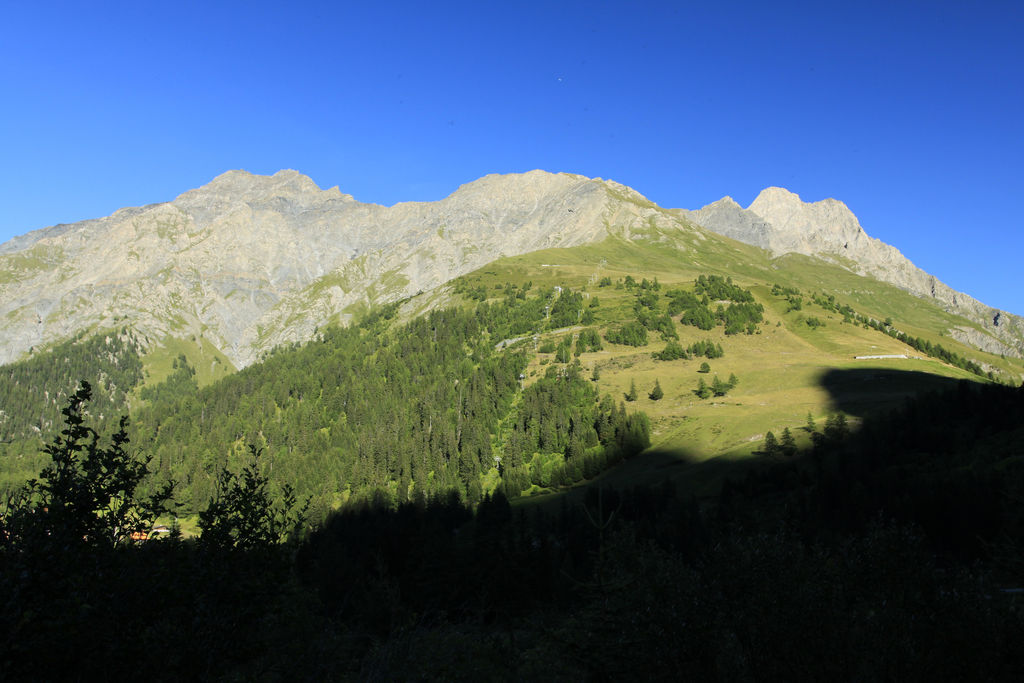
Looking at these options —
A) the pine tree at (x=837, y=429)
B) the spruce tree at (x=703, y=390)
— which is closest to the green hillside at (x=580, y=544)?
the spruce tree at (x=703, y=390)

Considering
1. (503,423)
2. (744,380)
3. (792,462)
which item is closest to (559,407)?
(503,423)

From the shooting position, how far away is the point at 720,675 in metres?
19.2

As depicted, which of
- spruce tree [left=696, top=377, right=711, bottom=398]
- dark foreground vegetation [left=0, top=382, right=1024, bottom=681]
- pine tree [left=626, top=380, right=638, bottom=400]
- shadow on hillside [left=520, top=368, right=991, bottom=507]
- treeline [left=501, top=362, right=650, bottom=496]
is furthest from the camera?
pine tree [left=626, top=380, right=638, bottom=400]

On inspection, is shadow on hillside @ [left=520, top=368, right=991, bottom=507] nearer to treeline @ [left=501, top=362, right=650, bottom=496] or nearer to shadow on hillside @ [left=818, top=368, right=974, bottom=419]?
shadow on hillside @ [left=818, top=368, right=974, bottom=419]

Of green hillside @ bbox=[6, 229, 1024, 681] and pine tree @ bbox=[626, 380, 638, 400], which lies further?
pine tree @ bbox=[626, 380, 638, 400]

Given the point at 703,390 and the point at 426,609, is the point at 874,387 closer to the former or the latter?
the point at 703,390

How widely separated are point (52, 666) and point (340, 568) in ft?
231

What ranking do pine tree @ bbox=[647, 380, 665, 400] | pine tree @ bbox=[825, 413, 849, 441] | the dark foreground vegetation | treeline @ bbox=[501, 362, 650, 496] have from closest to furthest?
1. the dark foreground vegetation
2. pine tree @ bbox=[825, 413, 849, 441]
3. treeline @ bbox=[501, 362, 650, 496]
4. pine tree @ bbox=[647, 380, 665, 400]

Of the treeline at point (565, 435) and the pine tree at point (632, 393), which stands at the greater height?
the pine tree at point (632, 393)

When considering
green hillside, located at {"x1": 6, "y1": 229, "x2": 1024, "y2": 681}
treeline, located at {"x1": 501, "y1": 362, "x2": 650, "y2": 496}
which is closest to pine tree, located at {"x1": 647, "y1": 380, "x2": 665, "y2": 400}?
green hillside, located at {"x1": 6, "y1": 229, "x2": 1024, "y2": 681}

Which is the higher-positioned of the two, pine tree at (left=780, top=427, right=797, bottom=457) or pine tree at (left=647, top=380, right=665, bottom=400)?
pine tree at (left=647, top=380, right=665, bottom=400)

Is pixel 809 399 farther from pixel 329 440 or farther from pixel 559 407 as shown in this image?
→ pixel 329 440

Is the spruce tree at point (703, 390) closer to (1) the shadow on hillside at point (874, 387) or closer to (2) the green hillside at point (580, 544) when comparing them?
(2) the green hillside at point (580, 544)

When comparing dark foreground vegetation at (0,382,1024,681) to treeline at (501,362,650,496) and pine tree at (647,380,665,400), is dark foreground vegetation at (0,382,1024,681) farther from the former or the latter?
pine tree at (647,380,665,400)
